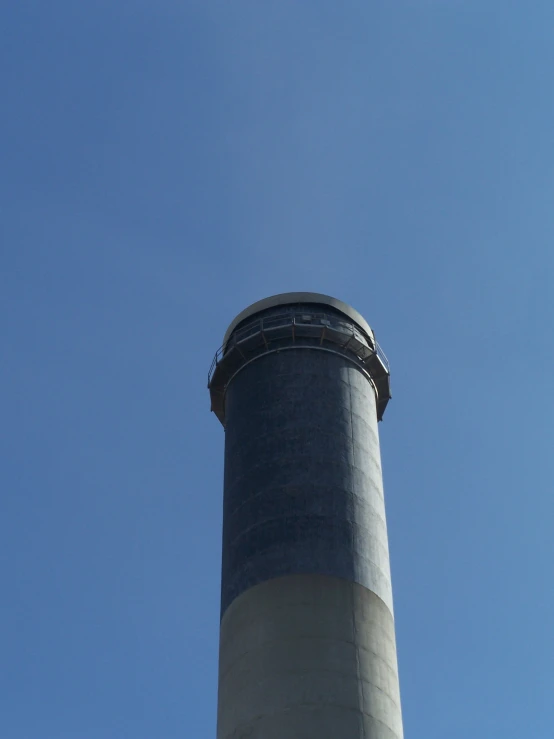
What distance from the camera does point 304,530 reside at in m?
37.2

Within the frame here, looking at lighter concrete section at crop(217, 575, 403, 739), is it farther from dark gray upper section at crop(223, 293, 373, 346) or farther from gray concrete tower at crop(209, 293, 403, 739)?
dark gray upper section at crop(223, 293, 373, 346)

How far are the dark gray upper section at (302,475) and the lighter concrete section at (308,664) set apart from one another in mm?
837

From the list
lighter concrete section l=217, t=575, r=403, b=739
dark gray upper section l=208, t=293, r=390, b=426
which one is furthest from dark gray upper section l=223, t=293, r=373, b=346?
lighter concrete section l=217, t=575, r=403, b=739

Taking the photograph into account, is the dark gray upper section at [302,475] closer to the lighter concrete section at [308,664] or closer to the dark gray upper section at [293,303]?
the lighter concrete section at [308,664]

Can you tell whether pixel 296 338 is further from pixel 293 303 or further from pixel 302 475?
pixel 302 475

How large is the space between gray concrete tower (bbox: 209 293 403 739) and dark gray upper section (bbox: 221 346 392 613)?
51 mm

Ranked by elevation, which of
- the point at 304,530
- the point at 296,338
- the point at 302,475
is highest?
the point at 296,338

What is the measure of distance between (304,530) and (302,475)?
2.39 metres

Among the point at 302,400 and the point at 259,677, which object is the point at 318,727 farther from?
the point at 302,400

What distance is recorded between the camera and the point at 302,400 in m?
41.2

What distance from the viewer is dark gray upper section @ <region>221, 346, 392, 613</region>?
121 feet

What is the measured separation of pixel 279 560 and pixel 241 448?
5974 millimetres

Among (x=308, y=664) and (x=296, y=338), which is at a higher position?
(x=296, y=338)

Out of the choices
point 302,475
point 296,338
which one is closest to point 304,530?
point 302,475
